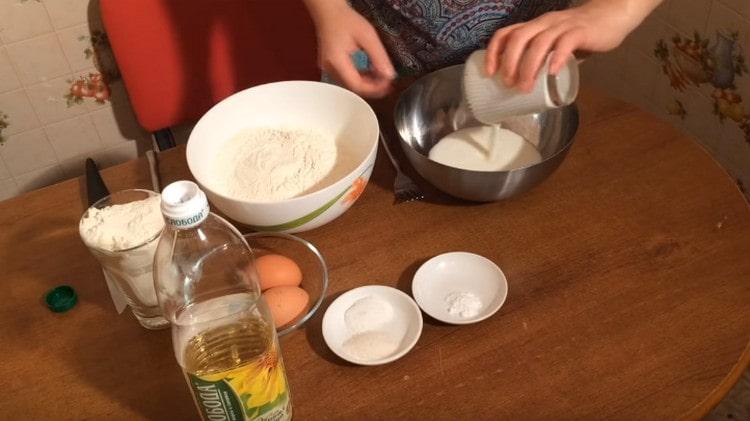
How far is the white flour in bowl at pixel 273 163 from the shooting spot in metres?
0.90

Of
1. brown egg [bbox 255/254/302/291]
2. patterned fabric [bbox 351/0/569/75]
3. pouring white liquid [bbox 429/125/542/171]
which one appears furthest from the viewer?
patterned fabric [bbox 351/0/569/75]

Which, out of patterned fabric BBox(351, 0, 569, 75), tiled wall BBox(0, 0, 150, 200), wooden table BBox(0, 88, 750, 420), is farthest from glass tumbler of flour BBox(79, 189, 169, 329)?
tiled wall BBox(0, 0, 150, 200)

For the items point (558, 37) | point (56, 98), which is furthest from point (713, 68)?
point (56, 98)

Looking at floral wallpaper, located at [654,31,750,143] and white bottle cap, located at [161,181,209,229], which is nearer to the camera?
white bottle cap, located at [161,181,209,229]

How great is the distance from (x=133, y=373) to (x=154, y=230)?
16cm

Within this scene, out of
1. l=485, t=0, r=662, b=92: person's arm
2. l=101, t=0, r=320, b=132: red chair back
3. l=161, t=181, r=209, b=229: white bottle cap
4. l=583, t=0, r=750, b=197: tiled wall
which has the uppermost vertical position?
l=161, t=181, r=209, b=229: white bottle cap

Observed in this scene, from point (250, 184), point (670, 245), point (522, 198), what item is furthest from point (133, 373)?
point (670, 245)

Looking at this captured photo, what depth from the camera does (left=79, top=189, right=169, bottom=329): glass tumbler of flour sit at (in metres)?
0.74

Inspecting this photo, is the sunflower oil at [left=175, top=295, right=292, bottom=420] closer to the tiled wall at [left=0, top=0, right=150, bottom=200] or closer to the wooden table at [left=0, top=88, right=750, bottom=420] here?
the wooden table at [left=0, top=88, right=750, bottom=420]

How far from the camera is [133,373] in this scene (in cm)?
76

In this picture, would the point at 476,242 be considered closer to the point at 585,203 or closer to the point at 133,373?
the point at 585,203

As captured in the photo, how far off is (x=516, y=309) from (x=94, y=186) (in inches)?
24.1

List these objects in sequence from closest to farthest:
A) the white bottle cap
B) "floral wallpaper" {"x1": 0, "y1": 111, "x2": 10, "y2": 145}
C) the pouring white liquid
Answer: the white bottle cap → the pouring white liquid → "floral wallpaper" {"x1": 0, "y1": 111, "x2": 10, "y2": 145}

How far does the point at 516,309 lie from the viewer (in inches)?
31.2
